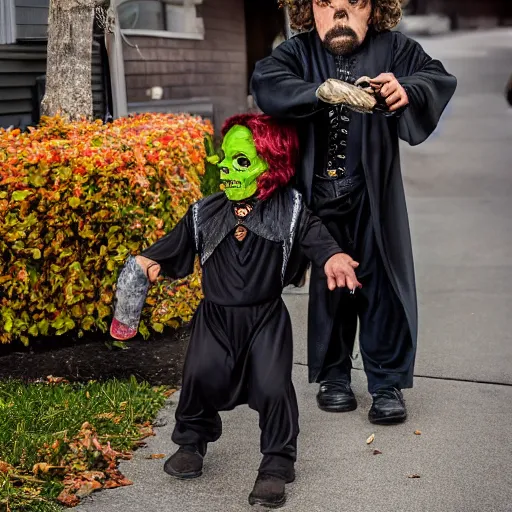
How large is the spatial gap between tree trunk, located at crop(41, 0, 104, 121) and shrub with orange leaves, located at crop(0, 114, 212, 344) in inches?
38.7

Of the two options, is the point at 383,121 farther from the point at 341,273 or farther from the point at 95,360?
the point at 95,360

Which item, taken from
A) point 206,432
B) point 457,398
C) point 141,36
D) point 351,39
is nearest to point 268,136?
point 351,39

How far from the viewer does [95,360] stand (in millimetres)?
5383

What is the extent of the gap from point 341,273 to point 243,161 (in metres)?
0.57

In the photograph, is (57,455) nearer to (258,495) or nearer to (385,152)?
(258,495)

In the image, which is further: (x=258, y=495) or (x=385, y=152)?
(x=385, y=152)

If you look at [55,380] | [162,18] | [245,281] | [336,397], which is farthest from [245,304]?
[162,18]

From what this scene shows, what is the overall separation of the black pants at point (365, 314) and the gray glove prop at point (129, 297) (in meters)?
0.96

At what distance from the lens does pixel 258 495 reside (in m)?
3.67

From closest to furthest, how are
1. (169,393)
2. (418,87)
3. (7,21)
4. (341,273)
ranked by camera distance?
(341,273) < (418,87) < (169,393) < (7,21)

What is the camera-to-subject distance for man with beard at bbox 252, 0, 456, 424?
409 centimetres

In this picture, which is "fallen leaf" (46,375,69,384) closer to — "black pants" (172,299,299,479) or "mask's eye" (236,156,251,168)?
"black pants" (172,299,299,479)

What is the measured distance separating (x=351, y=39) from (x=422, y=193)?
6.74m

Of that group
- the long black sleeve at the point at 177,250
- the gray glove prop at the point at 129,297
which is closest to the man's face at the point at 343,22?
the long black sleeve at the point at 177,250
